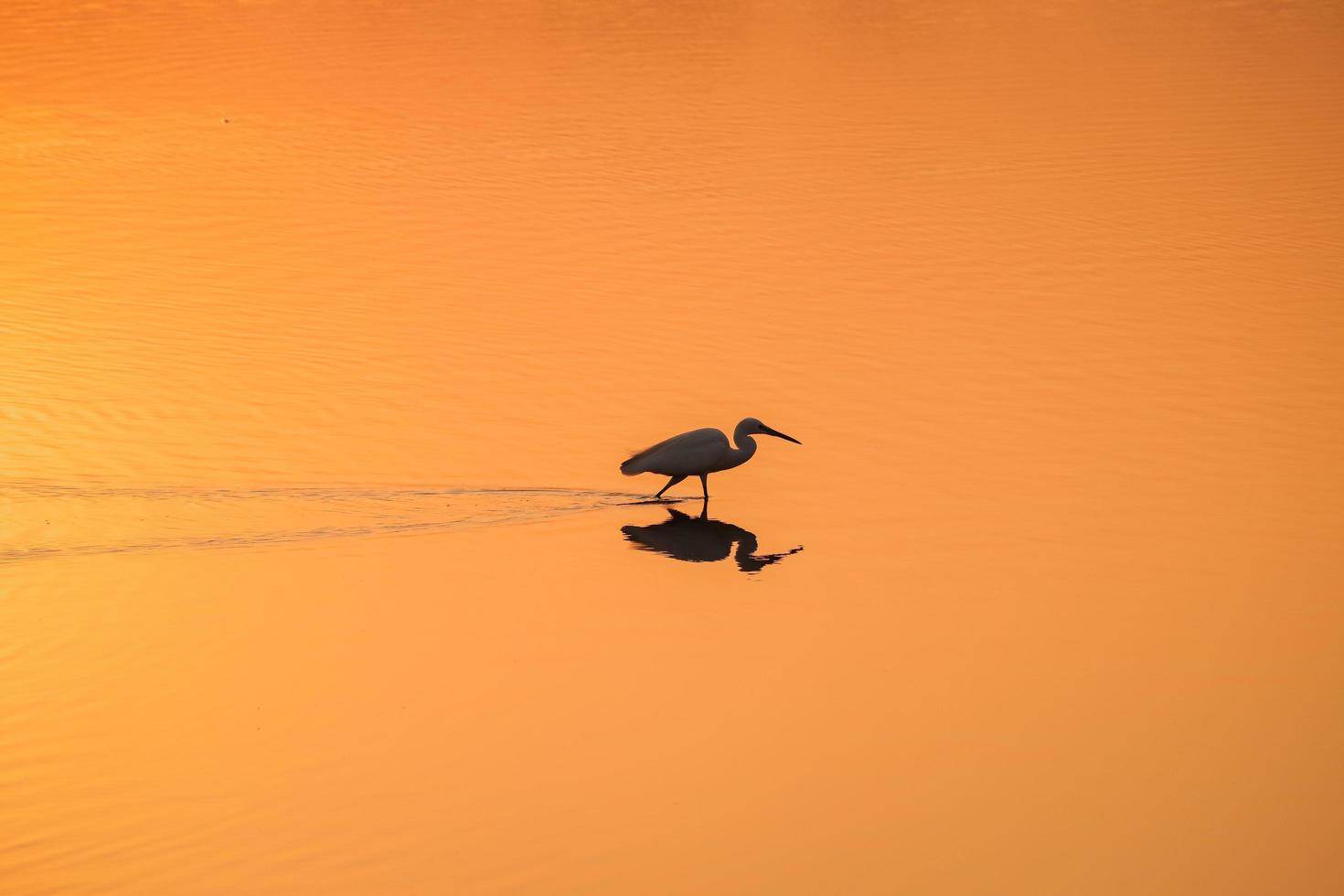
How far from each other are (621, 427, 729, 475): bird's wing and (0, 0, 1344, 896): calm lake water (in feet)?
0.88

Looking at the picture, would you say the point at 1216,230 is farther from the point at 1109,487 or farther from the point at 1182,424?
the point at 1109,487

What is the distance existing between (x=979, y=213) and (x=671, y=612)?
31.1ft

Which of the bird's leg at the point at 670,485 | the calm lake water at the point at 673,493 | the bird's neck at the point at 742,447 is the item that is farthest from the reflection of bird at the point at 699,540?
the bird's neck at the point at 742,447

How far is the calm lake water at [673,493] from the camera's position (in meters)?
6.97

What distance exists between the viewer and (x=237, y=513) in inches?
408

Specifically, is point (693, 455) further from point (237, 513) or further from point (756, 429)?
point (237, 513)

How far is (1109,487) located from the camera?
35.7 ft

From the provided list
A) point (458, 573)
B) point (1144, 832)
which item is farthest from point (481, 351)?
point (1144, 832)

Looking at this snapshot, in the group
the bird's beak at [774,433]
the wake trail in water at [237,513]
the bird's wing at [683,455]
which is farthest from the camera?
the bird's beak at [774,433]

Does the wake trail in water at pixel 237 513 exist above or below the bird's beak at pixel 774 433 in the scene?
below

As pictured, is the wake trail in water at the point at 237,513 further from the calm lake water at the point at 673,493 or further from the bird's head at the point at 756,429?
the bird's head at the point at 756,429

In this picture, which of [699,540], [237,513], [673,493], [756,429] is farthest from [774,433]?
[237,513]

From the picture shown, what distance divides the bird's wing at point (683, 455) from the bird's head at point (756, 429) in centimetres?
23

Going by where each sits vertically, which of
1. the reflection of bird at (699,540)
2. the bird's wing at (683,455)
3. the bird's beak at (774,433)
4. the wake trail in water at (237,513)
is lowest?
the reflection of bird at (699,540)
